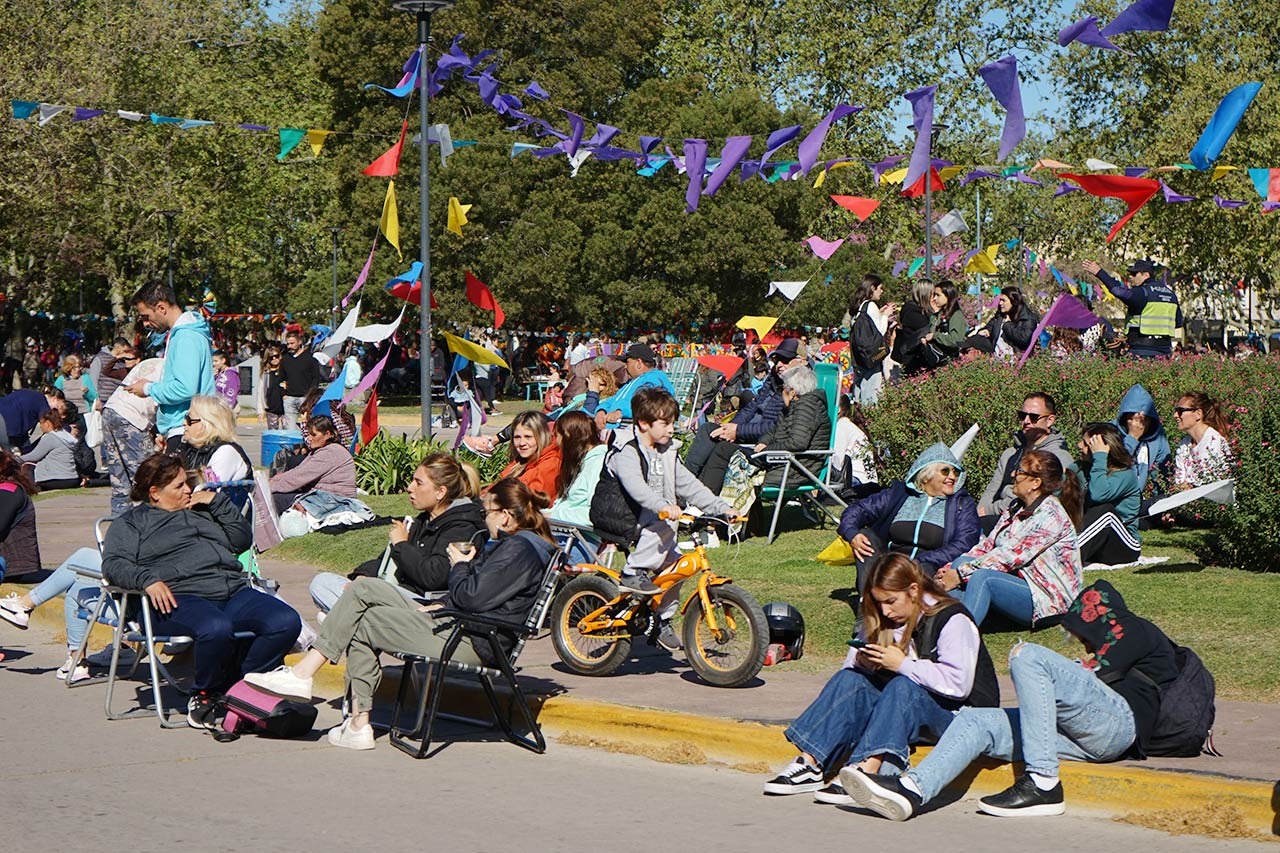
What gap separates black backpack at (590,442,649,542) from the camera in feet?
31.0

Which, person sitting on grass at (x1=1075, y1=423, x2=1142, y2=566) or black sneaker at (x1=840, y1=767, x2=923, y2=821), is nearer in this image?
black sneaker at (x1=840, y1=767, x2=923, y2=821)

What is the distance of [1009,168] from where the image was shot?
19.2 metres

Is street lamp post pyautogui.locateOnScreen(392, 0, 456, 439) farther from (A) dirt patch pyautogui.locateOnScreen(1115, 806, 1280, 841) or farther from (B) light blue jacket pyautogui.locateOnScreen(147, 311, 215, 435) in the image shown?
(A) dirt patch pyautogui.locateOnScreen(1115, 806, 1280, 841)

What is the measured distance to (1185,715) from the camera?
22.1ft

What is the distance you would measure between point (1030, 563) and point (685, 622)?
1833 millimetres

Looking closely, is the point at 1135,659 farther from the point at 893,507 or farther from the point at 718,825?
the point at 893,507

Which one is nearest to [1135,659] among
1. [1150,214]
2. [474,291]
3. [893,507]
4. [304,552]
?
[893,507]

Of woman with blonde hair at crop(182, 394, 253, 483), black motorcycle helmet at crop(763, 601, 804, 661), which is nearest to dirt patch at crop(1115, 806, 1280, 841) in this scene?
black motorcycle helmet at crop(763, 601, 804, 661)

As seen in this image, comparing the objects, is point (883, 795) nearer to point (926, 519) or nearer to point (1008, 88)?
point (926, 519)

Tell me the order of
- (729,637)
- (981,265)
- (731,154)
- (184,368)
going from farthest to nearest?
(981,265)
(731,154)
(184,368)
(729,637)

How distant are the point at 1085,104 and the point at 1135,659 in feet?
146

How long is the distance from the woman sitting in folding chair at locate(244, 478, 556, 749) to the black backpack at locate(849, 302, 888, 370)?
24.4 feet

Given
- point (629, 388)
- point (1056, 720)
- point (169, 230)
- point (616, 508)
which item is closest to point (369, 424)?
point (629, 388)

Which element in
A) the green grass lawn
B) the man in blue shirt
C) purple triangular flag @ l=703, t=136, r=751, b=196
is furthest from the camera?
purple triangular flag @ l=703, t=136, r=751, b=196
